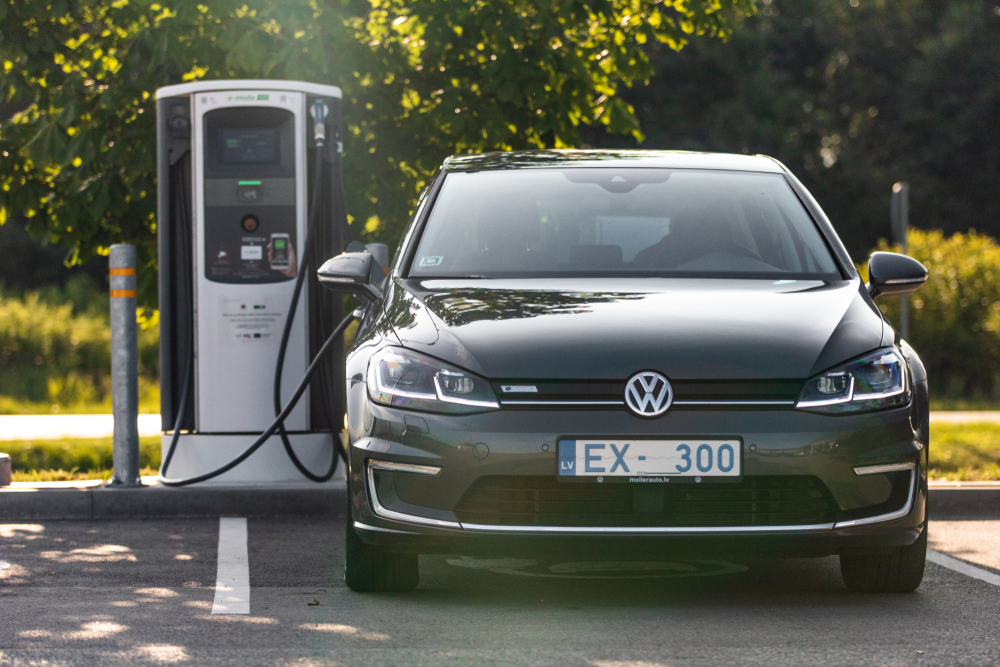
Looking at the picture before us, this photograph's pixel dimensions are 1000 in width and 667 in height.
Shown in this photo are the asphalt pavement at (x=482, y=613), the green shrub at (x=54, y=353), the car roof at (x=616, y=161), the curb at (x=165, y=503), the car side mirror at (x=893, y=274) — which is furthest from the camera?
the green shrub at (x=54, y=353)

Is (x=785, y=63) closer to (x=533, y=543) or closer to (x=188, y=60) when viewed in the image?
(x=188, y=60)

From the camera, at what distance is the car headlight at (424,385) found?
429cm

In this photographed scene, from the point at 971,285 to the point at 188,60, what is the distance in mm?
10574

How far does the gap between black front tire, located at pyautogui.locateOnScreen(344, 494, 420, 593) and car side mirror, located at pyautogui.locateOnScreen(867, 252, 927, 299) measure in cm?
199

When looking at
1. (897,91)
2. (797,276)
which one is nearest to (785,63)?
(897,91)

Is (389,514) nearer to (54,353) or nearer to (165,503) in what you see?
(165,503)

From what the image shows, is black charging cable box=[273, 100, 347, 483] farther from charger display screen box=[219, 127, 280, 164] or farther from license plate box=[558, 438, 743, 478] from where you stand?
license plate box=[558, 438, 743, 478]

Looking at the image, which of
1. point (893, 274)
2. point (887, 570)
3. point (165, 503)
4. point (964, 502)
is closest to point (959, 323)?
point (964, 502)

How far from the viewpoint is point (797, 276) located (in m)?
5.13

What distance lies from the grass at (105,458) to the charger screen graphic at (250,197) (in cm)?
170

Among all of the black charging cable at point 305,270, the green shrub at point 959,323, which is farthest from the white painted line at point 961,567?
the green shrub at point 959,323

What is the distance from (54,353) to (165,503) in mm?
10964

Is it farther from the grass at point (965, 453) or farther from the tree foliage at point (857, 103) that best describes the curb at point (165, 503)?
the tree foliage at point (857, 103)

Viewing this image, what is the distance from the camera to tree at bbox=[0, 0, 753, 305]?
8.57 m
